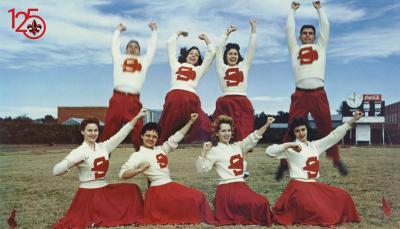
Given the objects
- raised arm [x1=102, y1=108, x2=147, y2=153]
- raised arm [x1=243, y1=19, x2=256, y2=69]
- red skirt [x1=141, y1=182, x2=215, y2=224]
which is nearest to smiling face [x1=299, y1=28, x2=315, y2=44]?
raised arm [x1=243, y1=19, x2=256, y2=69]

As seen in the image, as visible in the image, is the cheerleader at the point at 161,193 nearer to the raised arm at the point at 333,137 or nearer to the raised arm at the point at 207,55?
the raised arm at the point at 207,55

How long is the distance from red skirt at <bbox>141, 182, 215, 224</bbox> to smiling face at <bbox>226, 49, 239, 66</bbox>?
5.55ft

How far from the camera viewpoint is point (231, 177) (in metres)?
4.98

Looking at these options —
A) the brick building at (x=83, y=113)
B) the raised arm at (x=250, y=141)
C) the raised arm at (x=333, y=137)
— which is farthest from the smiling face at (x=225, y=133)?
the brick building at (x=83, y=113)

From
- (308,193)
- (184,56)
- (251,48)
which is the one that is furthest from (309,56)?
(308,193)

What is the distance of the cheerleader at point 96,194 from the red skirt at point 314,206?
1523 mm

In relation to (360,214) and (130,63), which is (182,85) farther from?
(360,214)

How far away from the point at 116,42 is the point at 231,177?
6.87ft

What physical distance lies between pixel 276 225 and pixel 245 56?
80.8 inches

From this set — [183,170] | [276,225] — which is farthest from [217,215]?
[183,170]

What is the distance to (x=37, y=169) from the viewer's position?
1058 centimetres

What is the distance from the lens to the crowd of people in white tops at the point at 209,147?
4.83 m

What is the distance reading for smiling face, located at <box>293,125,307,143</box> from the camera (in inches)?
200

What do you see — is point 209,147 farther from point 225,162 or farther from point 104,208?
point 104,208
